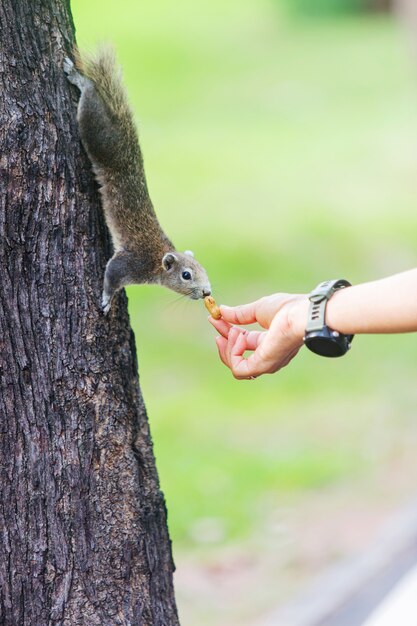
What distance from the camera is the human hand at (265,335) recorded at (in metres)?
2.23

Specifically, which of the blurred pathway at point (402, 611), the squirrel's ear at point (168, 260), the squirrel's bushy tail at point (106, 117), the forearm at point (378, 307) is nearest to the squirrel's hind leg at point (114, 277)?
the squirrel's bushy tail at point (106, 117)

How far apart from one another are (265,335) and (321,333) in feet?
0.77

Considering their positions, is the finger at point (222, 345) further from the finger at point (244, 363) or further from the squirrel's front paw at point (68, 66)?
the squirrel's front paw at point (68, 66)

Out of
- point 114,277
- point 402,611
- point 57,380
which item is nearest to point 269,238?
point 402,611

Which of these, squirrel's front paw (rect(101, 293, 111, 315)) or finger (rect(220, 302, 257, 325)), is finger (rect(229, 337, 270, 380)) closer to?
finger (rect(220, 302, 257, 325))

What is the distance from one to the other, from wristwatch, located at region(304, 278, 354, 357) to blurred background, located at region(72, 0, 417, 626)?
3.00 ft

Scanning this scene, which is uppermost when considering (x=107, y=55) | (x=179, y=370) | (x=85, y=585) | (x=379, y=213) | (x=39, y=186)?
(x=379, y=213)

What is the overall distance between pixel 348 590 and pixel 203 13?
3341cm

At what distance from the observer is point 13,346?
2.28 m

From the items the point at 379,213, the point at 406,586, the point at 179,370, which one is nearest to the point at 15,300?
the point at 406,586

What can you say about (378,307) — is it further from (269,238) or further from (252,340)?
(269,238)

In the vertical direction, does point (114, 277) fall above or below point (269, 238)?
below

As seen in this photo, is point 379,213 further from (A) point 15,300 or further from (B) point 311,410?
(A) point 15,300

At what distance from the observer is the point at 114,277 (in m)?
2.43
